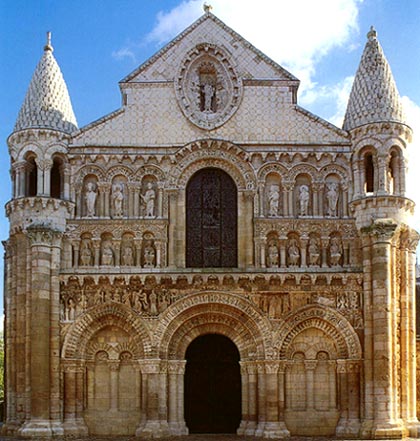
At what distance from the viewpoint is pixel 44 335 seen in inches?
1145

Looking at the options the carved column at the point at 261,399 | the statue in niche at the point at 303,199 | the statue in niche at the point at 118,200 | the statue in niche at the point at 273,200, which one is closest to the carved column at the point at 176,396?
the carved column at the point at 261,399

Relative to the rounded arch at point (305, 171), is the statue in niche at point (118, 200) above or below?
below

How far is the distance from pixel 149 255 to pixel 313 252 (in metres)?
5.40

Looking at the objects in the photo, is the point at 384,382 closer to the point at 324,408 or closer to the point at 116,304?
the point at 324,408

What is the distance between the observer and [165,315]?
2956 centimetres

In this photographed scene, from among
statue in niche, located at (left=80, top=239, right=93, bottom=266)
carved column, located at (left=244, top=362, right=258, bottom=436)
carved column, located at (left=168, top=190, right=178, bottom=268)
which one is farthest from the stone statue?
carved column, located at (left=244, top=362, right=258, bottom=436)

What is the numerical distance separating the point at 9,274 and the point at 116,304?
4187mm

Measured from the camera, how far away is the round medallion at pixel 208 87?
31094mm

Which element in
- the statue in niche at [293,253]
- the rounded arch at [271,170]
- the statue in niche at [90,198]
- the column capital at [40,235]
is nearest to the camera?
the column capital at [40,235]

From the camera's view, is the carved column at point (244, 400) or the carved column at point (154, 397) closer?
the carved column at point (154, 397)

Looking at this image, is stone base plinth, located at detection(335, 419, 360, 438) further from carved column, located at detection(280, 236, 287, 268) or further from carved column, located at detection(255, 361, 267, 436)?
carved column, located at detection(280, 236, 287, 268)

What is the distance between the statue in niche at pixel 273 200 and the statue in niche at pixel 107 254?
5.41 meters

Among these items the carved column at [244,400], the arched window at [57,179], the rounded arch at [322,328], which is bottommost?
the carved column at [244,400]

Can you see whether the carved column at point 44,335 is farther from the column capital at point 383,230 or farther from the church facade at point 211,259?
the column capital at point 383,230
